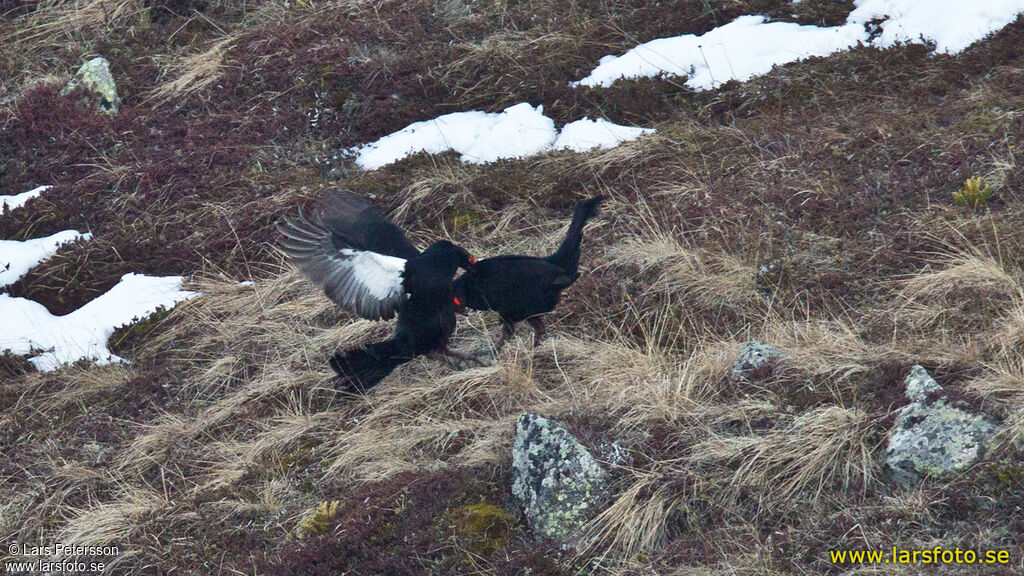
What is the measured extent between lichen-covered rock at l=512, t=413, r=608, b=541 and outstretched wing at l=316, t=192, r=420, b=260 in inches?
88.0

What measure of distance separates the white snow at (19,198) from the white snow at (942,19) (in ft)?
27.3

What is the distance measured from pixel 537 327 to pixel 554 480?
1.99 metres

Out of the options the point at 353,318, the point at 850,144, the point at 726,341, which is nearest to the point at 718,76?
the point at 850,144

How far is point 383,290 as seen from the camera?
638 centimetres

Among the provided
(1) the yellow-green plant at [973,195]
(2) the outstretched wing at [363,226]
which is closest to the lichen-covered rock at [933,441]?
(1) the yellow-green plant at [973,195]

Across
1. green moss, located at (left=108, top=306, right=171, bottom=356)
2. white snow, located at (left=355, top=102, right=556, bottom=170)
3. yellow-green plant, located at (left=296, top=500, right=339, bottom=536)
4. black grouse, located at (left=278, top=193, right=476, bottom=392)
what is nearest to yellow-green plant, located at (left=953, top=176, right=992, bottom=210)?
black grouse, located at (left=278, top=193, right=476, bottom=392)

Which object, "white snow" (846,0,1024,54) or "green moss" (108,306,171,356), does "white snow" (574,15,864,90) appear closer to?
"white snow" (846,0,1024,54)

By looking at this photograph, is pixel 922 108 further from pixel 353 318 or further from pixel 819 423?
pixel 353 318

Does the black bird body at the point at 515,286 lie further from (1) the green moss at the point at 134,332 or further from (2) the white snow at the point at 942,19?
(2) the white snow at the point at 942,19

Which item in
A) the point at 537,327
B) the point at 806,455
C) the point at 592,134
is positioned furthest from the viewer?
the point at 592,134

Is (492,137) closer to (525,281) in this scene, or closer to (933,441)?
(525,281)

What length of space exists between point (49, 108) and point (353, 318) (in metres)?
5.01
